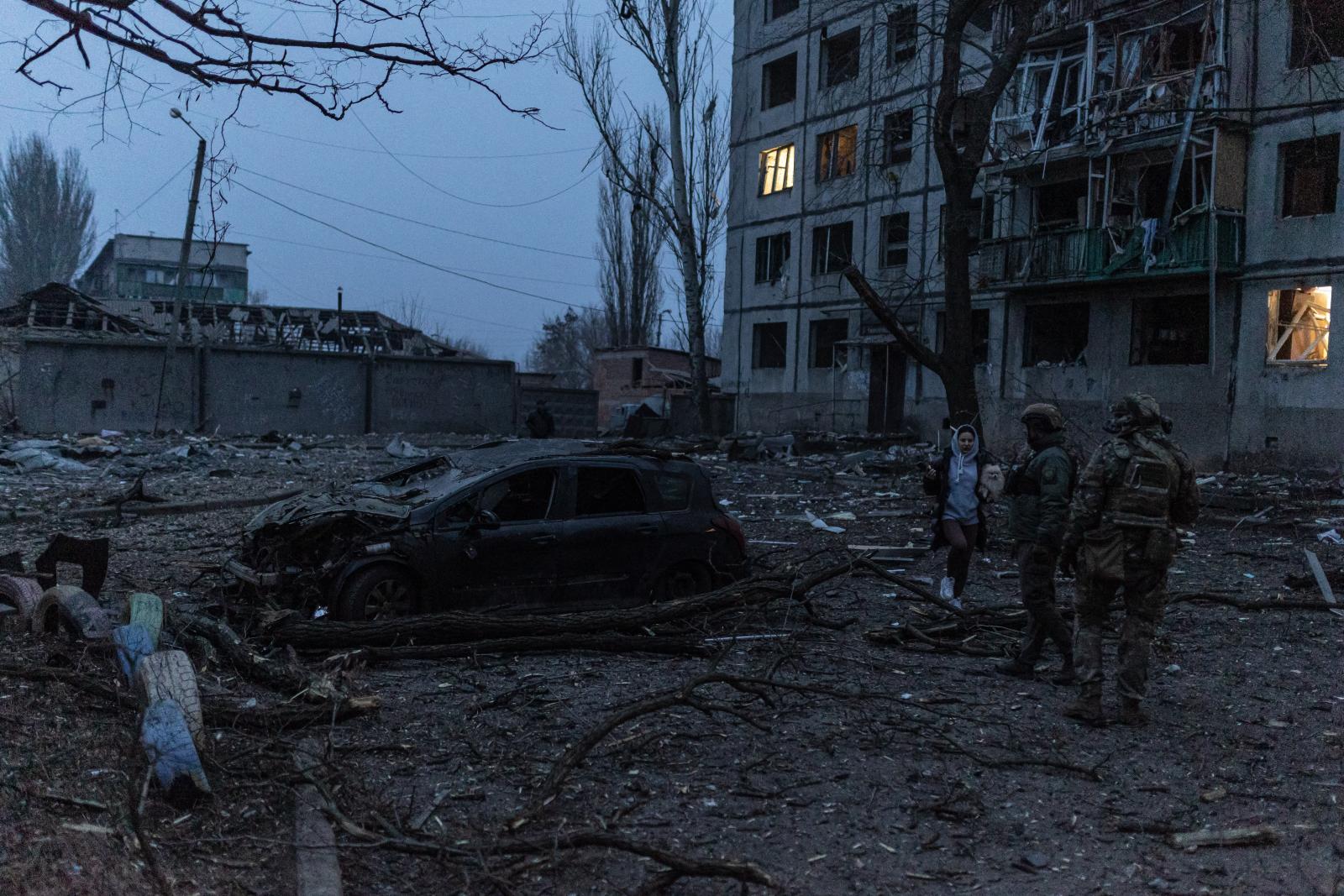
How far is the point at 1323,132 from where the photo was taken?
71.1 ft

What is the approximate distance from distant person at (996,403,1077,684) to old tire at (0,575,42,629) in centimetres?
643

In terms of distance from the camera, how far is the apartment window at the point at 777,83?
38.3 meters

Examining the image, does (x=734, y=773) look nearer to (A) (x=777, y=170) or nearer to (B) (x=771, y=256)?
(B) (x=771, y=256)

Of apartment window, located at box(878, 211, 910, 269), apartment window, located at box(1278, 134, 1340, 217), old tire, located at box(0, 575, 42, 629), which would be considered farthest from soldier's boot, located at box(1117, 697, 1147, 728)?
apartment window, located at box(878, 211, 910, 269)

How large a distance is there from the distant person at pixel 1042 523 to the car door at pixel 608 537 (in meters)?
3.04

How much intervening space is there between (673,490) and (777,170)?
102 ft

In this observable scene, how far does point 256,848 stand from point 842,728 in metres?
3.23

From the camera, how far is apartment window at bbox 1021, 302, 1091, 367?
27.5m

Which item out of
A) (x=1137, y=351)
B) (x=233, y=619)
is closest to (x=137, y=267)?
(x=1137, y=351)

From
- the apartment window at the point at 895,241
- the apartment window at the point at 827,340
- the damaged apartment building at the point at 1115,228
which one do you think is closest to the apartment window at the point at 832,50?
the damaged apartment building at the point at 1115,228

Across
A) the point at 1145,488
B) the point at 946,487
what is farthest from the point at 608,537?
the point at 1145,488

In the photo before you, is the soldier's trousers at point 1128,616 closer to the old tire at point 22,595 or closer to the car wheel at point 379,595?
the car wheel at point 379,595

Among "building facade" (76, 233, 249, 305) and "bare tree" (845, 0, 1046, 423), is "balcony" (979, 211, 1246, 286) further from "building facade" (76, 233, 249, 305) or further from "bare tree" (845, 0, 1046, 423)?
"building facade" (76, 233, 249, 305)

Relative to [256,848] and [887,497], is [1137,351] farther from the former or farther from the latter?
[256,848]
